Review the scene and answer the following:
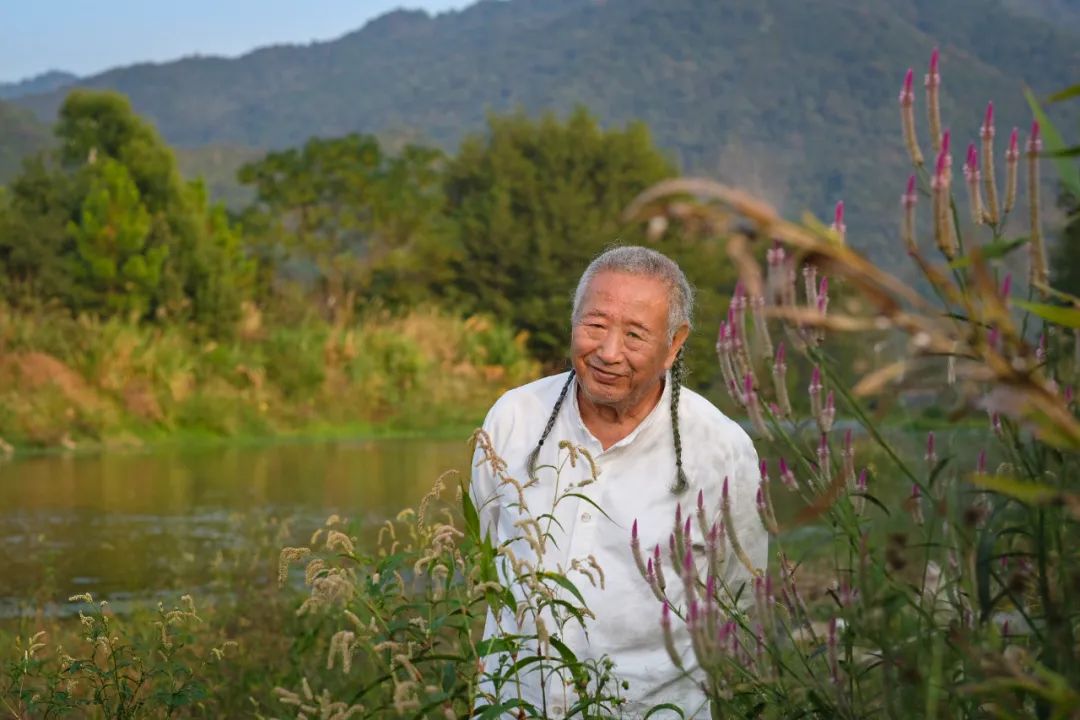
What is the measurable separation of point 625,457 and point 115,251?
74.0 feet

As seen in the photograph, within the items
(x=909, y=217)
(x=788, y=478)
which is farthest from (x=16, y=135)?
(x=909, y=217)

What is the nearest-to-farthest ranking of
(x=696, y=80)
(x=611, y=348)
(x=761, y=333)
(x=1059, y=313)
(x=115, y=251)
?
1. (x=1059, y=313)
2. (x=761, y=333)
3. (x=611, y=348)
4. (x=115, y=251)
5. (x=696, y=80)

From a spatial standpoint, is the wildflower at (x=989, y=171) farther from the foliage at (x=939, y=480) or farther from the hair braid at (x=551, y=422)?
the hair braid at (x=551, y=422)

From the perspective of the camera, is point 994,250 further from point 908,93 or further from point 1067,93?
point 908,93

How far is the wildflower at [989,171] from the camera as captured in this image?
1883 mm

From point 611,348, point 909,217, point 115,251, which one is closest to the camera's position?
point 909,217

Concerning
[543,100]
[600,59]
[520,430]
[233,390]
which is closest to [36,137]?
[543,100]

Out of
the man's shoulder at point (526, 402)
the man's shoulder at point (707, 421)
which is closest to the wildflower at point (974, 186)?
the man's shoulder at point (707, 421)

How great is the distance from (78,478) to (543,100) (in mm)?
127065

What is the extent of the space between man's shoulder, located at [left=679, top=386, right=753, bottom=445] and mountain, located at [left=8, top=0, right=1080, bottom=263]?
88.5 m

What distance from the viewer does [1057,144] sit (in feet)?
4.59

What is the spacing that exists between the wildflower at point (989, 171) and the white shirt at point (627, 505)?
1531 mm

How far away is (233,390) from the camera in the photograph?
67.3ft

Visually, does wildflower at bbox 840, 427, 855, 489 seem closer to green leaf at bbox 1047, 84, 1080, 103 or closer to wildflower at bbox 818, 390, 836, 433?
wildflower at bbox 818, 390, 836, 433
